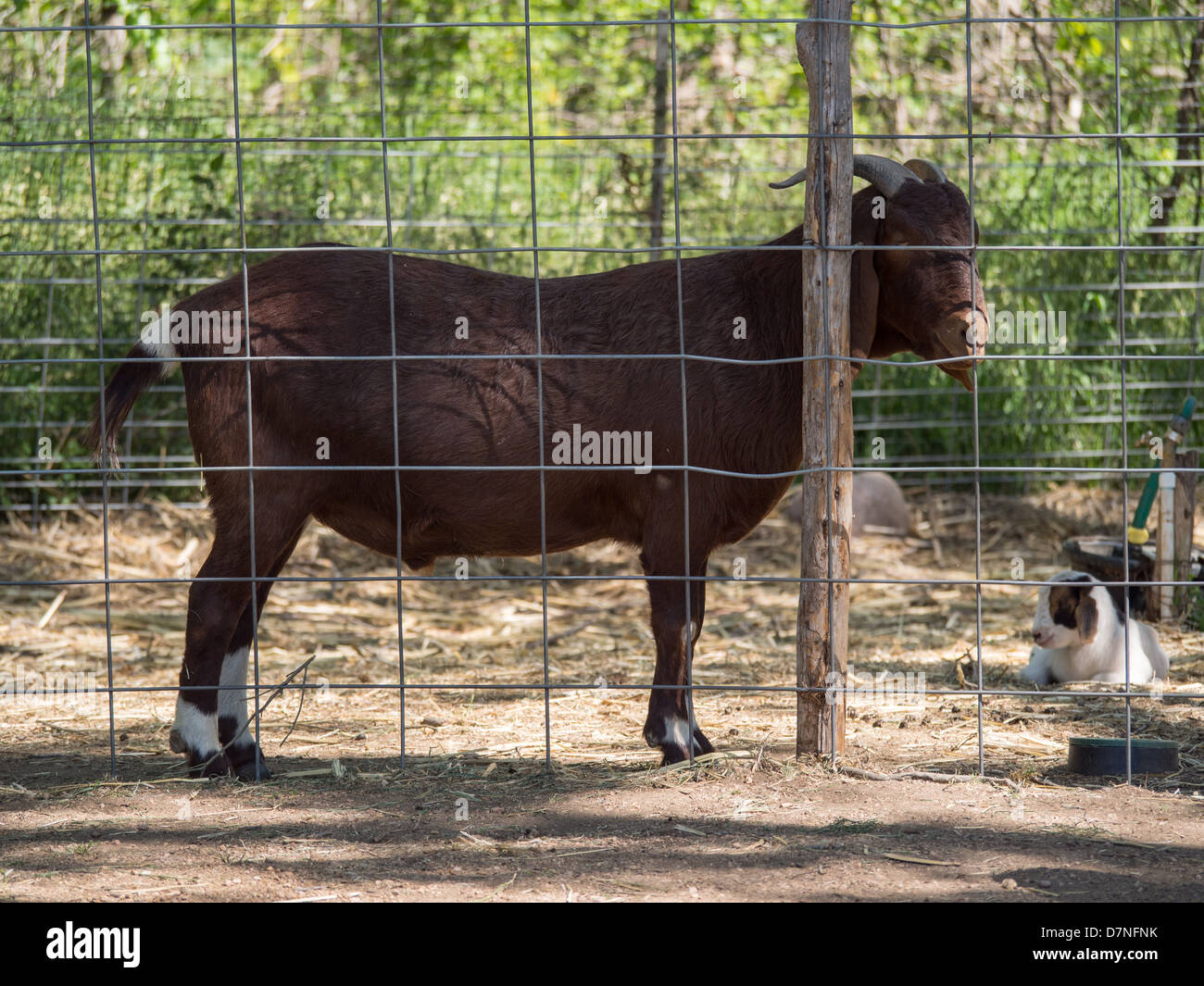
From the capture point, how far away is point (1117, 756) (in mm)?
4223

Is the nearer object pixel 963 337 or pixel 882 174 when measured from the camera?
pixel 963 337

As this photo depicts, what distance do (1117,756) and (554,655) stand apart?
3005mm

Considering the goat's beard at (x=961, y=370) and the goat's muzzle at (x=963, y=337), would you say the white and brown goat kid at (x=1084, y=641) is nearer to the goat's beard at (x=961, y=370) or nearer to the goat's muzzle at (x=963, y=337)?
the goat's beard at (x=961, y=370)

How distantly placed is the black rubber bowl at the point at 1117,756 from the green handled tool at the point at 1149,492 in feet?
7.77

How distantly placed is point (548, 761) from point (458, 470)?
1.09 meters

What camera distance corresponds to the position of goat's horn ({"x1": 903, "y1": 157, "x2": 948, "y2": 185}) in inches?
179

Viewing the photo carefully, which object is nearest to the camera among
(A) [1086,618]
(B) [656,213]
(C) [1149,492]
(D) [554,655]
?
(A) [1086,618]

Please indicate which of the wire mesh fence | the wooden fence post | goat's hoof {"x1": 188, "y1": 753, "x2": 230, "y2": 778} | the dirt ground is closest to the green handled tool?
the dirt ground

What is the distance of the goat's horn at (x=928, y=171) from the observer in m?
4.54

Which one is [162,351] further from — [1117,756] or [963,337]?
[1117,756]

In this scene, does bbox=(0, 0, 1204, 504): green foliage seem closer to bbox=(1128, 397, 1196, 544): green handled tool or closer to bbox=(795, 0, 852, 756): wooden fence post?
bbox=(1128, 397, 1196, 544): green handled tool

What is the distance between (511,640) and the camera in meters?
6.84

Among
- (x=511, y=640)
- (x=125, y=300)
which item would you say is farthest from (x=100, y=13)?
(x=511, y=640)

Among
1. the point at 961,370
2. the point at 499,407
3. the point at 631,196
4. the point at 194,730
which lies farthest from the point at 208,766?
the point at 631,196
